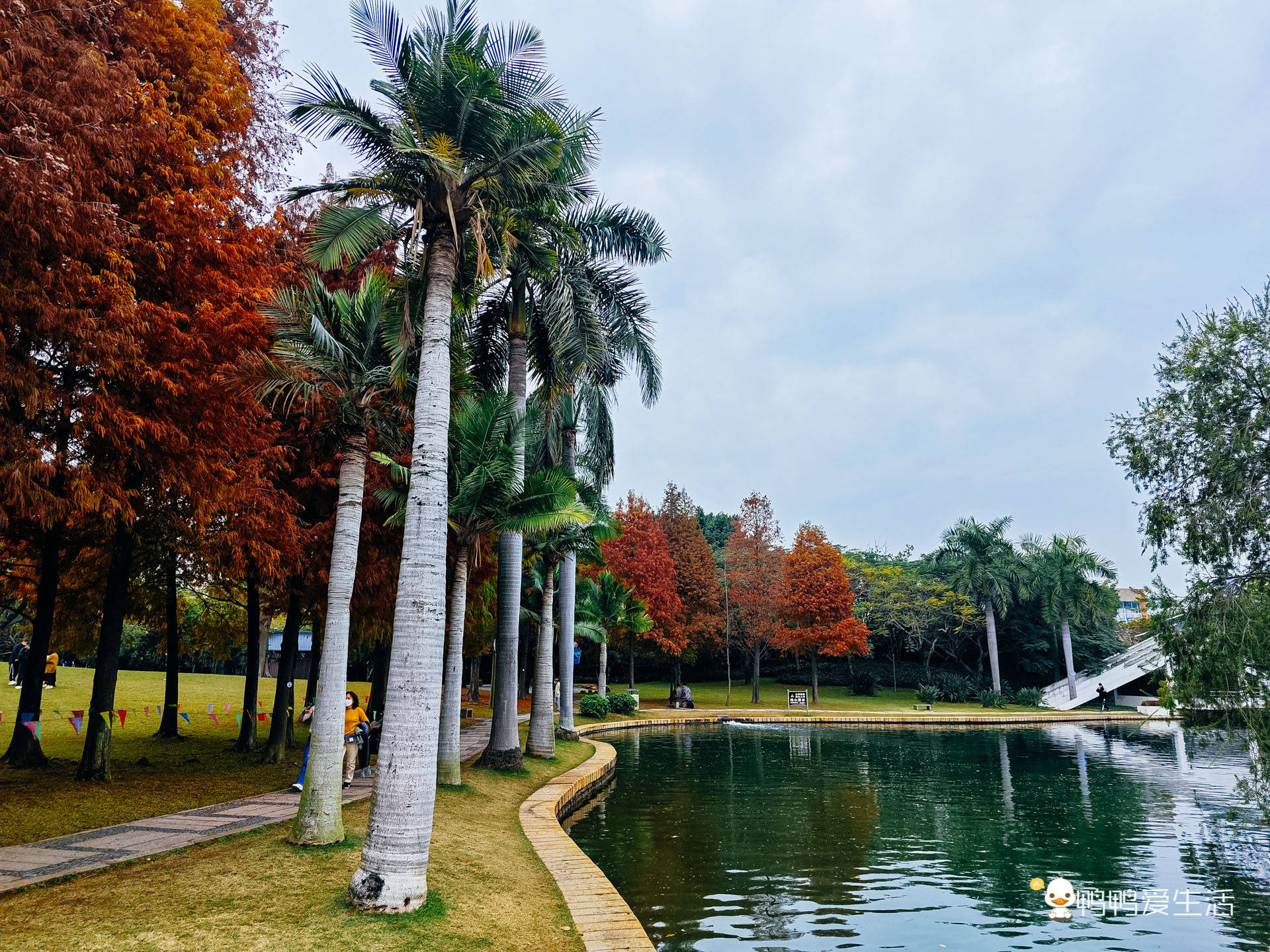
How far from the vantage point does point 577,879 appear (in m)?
8.45

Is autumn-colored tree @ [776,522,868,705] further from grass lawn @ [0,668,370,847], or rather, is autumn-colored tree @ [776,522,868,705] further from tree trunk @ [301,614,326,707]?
grass lawn @ [0,668,370,847]

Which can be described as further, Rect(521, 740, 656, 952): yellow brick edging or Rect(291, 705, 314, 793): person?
Rect(291, 705, 314, 793): person

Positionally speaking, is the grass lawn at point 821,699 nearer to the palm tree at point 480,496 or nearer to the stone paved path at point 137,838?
the palm tree at point 480,496

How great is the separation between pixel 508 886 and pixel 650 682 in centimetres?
5171

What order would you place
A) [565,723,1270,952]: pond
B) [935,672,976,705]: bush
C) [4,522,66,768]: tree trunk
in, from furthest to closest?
[935,672,976,705]: bush, [4,522,66,768]: tree trunk, [565,723,1270,952]: pond

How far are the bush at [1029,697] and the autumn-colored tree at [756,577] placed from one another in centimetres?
1558

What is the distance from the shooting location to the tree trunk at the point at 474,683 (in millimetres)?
41381

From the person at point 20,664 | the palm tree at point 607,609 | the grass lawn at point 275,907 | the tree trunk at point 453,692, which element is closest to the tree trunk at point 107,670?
the tree trunk at point 453,692

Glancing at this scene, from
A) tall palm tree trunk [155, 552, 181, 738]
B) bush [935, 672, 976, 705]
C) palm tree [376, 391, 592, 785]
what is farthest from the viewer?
bush [935, 672, 976, 705]

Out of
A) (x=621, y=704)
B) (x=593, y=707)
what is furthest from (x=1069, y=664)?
(x=593, y=707)

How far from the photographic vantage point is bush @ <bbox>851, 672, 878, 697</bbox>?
5072 centimetres

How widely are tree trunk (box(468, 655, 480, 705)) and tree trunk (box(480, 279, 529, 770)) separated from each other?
946 inches

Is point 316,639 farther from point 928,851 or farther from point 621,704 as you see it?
point 621,704

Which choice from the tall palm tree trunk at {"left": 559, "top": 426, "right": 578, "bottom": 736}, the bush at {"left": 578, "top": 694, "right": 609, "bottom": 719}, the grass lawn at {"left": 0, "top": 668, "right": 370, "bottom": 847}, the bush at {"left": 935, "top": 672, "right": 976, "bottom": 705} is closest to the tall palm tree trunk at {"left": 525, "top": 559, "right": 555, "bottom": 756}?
the tall palm tree trunk at {"left": 559, "top": 426, "right": 578, "bottom": 736}
